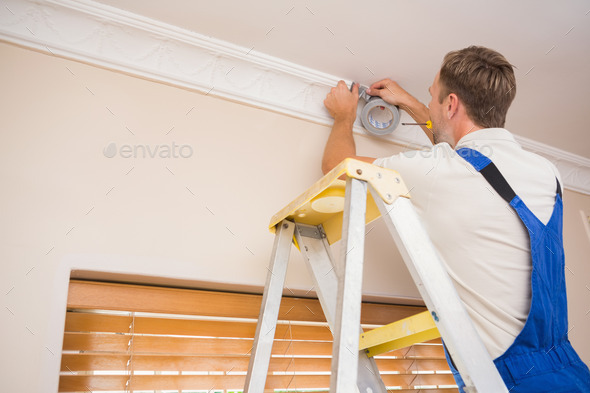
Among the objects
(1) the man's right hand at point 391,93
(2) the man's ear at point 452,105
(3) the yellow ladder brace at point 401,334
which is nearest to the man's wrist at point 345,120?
(1) the man's right hand at point 391,93

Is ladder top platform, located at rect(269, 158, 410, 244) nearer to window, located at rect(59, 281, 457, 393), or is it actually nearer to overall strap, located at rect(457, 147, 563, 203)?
overall strap, located at rect(457, 147, 563, 203)

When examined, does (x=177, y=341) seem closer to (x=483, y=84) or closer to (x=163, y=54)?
(x=163, y=54)

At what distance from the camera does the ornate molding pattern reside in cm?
151

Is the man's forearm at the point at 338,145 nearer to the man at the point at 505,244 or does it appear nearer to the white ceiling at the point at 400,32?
the white ceiling at the point at 400,32

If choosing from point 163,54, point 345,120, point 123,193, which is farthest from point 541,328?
point 163,54

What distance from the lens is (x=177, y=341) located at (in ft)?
4.76

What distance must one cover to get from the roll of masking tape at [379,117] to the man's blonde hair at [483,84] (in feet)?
1.55

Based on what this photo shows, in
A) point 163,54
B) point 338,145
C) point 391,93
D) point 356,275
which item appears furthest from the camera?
point 391,93

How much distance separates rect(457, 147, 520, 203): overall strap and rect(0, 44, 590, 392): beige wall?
0.70 m

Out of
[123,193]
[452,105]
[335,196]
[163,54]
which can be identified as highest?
[163,54]

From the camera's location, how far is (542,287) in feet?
3.52

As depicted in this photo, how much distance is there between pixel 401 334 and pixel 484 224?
12.7 inches

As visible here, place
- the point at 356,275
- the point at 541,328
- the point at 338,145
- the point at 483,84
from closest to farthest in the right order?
the point at 356,275 → the point at 541,328 → the point at 483,84 → the point at 338,145

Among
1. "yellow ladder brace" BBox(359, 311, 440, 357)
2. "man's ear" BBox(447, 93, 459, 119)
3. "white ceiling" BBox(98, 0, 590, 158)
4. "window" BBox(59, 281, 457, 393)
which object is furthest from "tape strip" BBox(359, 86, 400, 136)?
"yellow ladder brace" BBox(359, 311, 440, 357)
